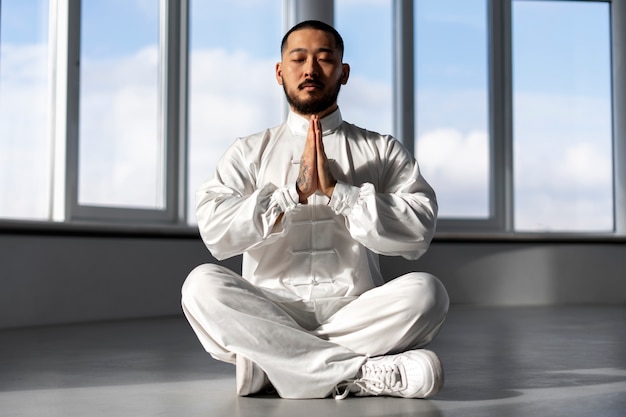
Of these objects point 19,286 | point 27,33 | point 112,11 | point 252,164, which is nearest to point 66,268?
point 19,286

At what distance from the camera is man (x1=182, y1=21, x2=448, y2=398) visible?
85.2 inches

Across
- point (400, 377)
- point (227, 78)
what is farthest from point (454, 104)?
point (400, 377)

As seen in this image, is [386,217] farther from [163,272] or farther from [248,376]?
[163,272]

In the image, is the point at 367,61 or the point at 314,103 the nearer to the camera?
the point at 314,103

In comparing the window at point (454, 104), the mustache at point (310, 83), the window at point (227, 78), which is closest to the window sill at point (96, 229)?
the window at point (227, 78)

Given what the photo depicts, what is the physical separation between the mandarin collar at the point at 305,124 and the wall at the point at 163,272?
2.27 metres

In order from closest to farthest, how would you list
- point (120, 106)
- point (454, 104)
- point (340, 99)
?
point (120, 106) < point (340, 99) < point (454, 104)

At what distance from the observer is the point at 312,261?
2.38 meters

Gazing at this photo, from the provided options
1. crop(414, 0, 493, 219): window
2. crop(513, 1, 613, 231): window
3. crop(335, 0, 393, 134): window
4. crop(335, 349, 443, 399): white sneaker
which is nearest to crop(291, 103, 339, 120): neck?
crop(335, 349, 443, 399): white sneaker

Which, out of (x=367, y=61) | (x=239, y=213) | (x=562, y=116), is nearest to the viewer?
(x=239, y=213)

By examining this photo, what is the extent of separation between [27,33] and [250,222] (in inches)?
118

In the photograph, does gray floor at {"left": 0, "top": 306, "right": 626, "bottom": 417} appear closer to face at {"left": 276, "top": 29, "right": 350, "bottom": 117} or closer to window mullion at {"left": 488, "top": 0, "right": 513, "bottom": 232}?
face at {"left": 276, "top": 29, "right": 350, "bottom": 117}

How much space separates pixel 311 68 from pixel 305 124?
0.59 ft

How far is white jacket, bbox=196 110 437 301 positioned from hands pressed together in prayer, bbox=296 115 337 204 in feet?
0.08
